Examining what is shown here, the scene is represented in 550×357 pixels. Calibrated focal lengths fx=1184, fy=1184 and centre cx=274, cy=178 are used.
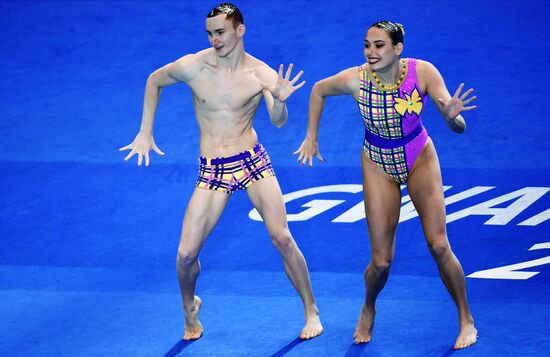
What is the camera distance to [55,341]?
8.02 m

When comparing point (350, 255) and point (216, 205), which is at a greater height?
point (216, 205)

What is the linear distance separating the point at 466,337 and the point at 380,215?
969mm

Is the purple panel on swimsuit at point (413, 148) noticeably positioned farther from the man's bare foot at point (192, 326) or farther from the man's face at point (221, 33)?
the man's bare foot at point (192, 326)

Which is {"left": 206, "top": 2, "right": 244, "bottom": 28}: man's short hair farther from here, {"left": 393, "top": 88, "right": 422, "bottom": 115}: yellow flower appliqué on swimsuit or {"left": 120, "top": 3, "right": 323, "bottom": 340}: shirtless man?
{"left": 393, "top": 88, "right": 422, "bottom": 115}: yellow flower appliqué on swimsuit

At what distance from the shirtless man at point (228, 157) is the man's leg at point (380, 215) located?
1.72 ft

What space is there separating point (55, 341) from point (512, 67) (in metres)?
6.43

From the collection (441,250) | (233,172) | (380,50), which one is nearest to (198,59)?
(233,172)

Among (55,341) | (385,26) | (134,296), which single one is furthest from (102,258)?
(385,26)

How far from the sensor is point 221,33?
775cm

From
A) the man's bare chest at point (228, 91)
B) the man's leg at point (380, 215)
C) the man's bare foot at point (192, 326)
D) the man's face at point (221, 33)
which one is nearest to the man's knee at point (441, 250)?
the man's leg at point (380, 215)

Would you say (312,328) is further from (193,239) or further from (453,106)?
(453,106)

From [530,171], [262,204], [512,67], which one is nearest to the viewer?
[262,204]

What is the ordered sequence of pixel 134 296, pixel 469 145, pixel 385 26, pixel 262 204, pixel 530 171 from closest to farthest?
pixel 385 26 → pixel 262 204 → pixel 134 296 → pixel 530 171 → pixel 469 145

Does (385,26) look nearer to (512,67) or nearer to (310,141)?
(310,141)
